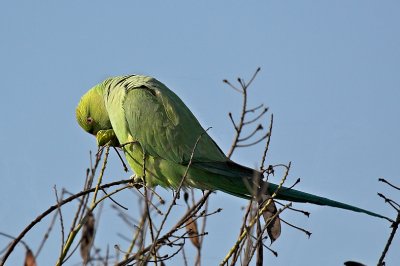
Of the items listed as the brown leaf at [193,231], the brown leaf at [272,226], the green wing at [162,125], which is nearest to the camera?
the brown leaf at [193,231]

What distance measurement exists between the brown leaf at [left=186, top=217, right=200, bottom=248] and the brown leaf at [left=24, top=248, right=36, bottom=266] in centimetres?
77

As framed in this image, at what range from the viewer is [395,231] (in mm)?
3309

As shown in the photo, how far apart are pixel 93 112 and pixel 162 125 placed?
2.82ft

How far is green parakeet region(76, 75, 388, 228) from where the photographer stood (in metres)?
5.26

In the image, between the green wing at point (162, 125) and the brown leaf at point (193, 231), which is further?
the green wing at point (162, 125)

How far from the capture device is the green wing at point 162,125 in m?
5.43

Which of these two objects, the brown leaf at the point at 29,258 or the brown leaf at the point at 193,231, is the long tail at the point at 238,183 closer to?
the brown leaf at the point at 193,231

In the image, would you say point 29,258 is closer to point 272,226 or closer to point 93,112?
point 272,226

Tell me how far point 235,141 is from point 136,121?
5.16ft

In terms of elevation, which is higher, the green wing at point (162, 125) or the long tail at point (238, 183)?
the green wing at point (162, 125)

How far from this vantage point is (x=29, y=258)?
3.11 m

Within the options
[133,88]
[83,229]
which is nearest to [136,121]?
[133,88]

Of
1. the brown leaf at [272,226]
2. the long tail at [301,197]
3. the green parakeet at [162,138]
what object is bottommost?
the brown leaf at [272,226]

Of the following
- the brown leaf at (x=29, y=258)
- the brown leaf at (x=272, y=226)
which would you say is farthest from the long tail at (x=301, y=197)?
the brown leaf at (x=29, y=258)
